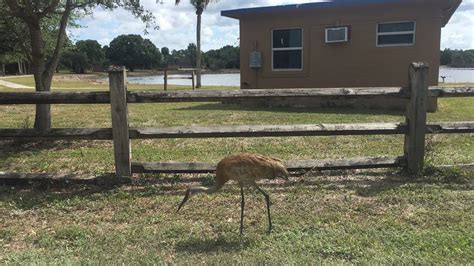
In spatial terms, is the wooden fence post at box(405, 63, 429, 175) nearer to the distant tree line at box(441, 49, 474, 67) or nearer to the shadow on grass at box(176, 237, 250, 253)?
the shadow on grass at box(176, 237, 250, 253)

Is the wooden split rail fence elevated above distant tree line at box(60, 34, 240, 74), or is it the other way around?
distant tree line at box(60, 34, 240, 74)

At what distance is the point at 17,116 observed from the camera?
13.1 metres

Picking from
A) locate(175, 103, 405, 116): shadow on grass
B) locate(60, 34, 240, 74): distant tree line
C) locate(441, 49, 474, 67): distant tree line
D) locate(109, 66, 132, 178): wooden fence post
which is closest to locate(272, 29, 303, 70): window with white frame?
locate(175, 103, 405, 116): shadow on grass

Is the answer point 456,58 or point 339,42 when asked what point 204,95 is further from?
point 456,58

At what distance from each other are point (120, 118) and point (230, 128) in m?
1.36

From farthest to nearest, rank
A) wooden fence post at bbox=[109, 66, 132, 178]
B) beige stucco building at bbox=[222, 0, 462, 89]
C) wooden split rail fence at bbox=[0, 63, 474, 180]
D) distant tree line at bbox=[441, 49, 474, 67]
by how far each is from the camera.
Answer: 1. distant tree line at bbox=[441, 49, 474, 67]
2. beige stucco building at bbox=[222, 0, 462, 89]
3. wooden split rail fence at bbox=[0, 63, 474, 180]
4. wooden fence post at bbox=[109, 66, 132, 178]

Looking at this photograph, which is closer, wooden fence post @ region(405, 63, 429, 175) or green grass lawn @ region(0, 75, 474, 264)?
green grass lawn @ region(0, 75, 474, 264)

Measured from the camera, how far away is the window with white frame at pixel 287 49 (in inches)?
617

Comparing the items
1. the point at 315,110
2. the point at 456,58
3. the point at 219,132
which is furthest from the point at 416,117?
the point at 456,58

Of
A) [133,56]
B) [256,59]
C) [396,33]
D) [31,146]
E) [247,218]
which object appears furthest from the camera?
[133,56]

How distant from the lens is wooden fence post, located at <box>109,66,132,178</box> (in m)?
5.69

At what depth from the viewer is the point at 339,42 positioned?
14984 millimetres

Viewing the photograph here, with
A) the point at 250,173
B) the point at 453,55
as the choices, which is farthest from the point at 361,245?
the point at 453,55

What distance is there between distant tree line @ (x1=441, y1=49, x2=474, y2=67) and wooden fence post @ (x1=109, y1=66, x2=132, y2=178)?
62393mm
